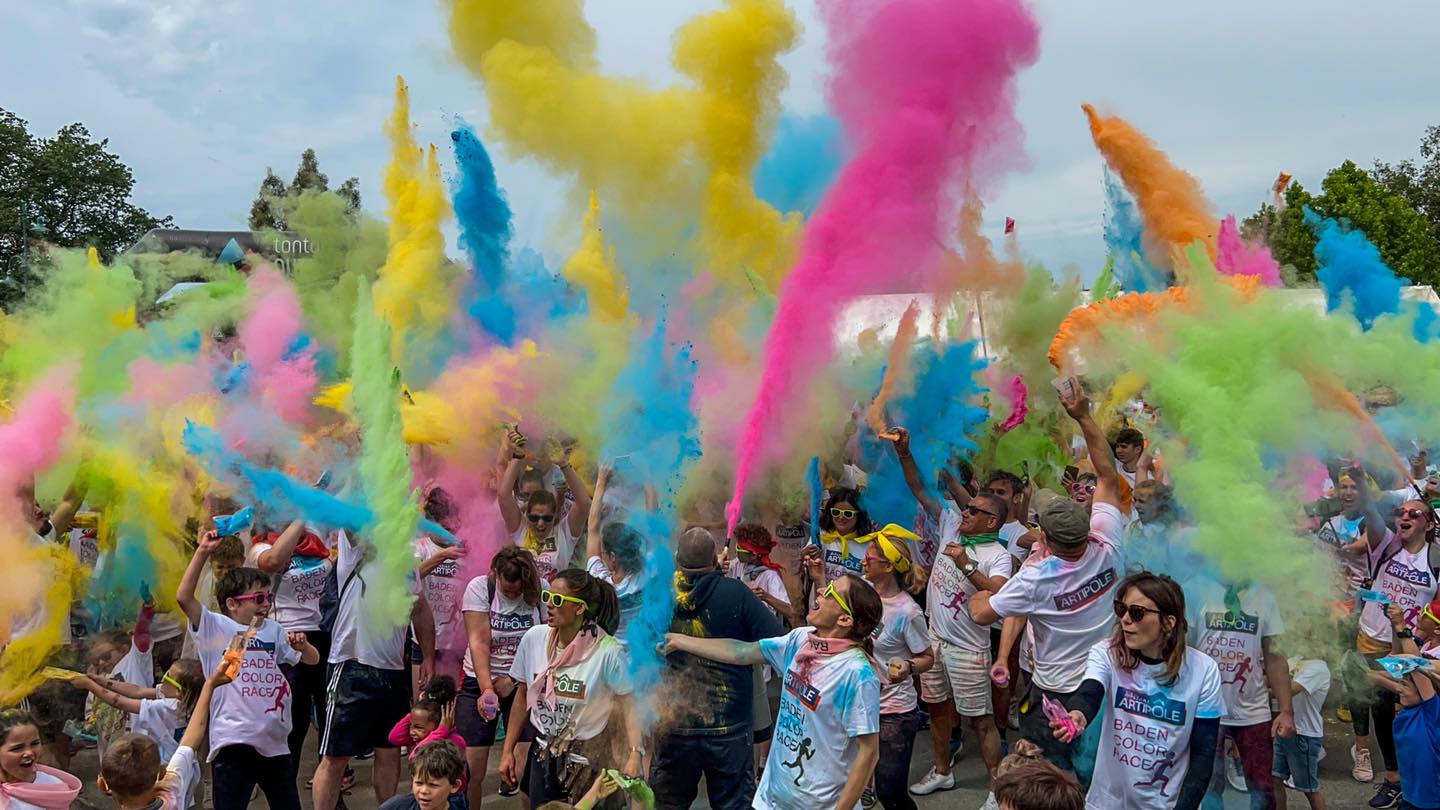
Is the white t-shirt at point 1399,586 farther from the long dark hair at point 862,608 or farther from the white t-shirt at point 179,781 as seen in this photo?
the white t-shirt at point 179,781

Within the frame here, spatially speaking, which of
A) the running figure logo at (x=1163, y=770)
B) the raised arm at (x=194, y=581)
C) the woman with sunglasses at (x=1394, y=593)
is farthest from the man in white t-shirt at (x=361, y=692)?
the woman with sunglasses at (x=1394, y=593)

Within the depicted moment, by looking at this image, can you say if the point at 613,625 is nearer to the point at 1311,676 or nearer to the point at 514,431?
the point at 514,431

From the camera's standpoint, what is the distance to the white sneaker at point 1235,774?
4535 millimetres

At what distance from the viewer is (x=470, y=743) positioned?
194 inches

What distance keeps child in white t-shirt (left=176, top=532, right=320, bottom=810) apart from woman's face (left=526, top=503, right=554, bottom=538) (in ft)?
5.02

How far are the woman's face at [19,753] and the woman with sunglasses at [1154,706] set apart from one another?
3536mm

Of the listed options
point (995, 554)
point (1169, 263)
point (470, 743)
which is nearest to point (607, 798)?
point (470, 743)

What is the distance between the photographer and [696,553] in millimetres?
4359

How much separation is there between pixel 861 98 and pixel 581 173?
2.93m

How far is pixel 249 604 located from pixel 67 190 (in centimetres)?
3050

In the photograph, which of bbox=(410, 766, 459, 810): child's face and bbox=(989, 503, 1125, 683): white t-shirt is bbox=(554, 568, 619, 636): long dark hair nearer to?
bbox=(410, 766, 459, 810): child's face

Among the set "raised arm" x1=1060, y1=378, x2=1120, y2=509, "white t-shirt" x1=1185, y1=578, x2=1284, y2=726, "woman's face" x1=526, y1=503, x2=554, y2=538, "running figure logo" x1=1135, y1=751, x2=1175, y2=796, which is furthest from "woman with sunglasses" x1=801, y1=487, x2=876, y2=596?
"running figure logo" x1=1135, y1=751, x2=1175, y2=796

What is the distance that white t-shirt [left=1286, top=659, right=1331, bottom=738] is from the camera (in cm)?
490

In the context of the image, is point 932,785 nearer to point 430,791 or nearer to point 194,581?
point 430,791
